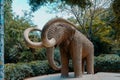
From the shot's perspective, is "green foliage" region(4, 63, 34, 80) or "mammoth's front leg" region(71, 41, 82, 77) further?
"green foliage" region(4, 63, 34, 80)

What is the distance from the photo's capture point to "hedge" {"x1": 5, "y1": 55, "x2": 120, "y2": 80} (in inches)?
399

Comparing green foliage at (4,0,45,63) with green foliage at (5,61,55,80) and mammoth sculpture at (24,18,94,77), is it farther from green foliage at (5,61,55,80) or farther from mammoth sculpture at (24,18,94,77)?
mammoth sculpture at (24,18,94,77)

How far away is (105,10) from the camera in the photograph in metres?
21.4

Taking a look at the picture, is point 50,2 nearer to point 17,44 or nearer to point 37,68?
point 37,68

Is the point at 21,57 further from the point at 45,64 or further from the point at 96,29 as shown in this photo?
the point at 96,29

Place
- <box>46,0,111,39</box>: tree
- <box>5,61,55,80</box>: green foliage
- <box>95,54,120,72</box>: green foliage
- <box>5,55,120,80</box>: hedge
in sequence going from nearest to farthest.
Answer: <box>5,61,55,80</box>: green foliage, <box>5,55,120,80</box>: hedge, <box>95,54,120,72</box>: green foliage, <box>46,0,111,39</box>: tree

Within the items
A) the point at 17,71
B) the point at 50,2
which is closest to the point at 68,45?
the point at 17,71

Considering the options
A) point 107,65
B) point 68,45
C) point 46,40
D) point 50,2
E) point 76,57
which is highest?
point 50,2

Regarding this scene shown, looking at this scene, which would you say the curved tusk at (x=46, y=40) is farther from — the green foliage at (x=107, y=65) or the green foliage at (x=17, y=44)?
the green foliage at (x=17, y=44)

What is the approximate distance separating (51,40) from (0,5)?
590 centimetres

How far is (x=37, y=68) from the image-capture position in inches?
478

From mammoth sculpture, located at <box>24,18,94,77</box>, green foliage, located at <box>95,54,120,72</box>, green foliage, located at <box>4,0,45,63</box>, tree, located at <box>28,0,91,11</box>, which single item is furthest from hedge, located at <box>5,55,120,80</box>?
tree, located at <box>28,0,91,11</box>

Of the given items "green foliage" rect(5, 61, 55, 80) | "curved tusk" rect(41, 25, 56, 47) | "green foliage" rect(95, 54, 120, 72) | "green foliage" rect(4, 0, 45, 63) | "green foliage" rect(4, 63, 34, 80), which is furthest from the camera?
"green foliage" rect(4, 0, 45, 63)

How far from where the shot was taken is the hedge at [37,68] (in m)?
10.1
